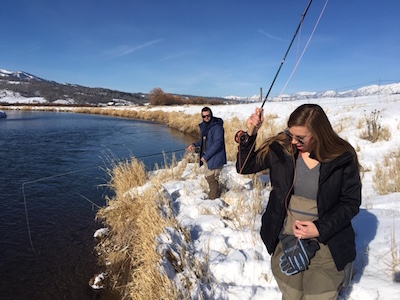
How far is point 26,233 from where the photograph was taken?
4992 millimetres

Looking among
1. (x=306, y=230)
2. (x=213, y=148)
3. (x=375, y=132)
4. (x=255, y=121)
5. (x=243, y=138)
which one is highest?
(x=255, y=121)

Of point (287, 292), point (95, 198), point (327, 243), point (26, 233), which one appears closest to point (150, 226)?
point (287, 292)

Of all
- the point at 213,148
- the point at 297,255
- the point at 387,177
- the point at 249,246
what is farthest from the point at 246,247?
the point at 387,177

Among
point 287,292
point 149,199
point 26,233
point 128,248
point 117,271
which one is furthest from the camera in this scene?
point 26,233

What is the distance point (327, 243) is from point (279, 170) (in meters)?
0.61

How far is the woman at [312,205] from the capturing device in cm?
178

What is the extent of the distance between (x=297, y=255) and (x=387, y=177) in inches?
149

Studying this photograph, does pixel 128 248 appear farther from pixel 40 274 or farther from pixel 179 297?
pixel 179 297

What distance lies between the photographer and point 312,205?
1.89m

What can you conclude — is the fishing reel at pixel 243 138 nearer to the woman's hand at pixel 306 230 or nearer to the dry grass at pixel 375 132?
the woman's hand at pixel 306 230

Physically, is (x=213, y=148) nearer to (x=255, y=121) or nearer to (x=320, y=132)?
(x=255, y=121)

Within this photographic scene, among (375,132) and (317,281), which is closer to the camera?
(317,281)

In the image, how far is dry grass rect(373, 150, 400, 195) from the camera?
13.6ft

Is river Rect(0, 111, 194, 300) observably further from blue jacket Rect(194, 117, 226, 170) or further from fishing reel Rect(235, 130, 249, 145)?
fishing reel Rect(235, 130, 249, 145)
